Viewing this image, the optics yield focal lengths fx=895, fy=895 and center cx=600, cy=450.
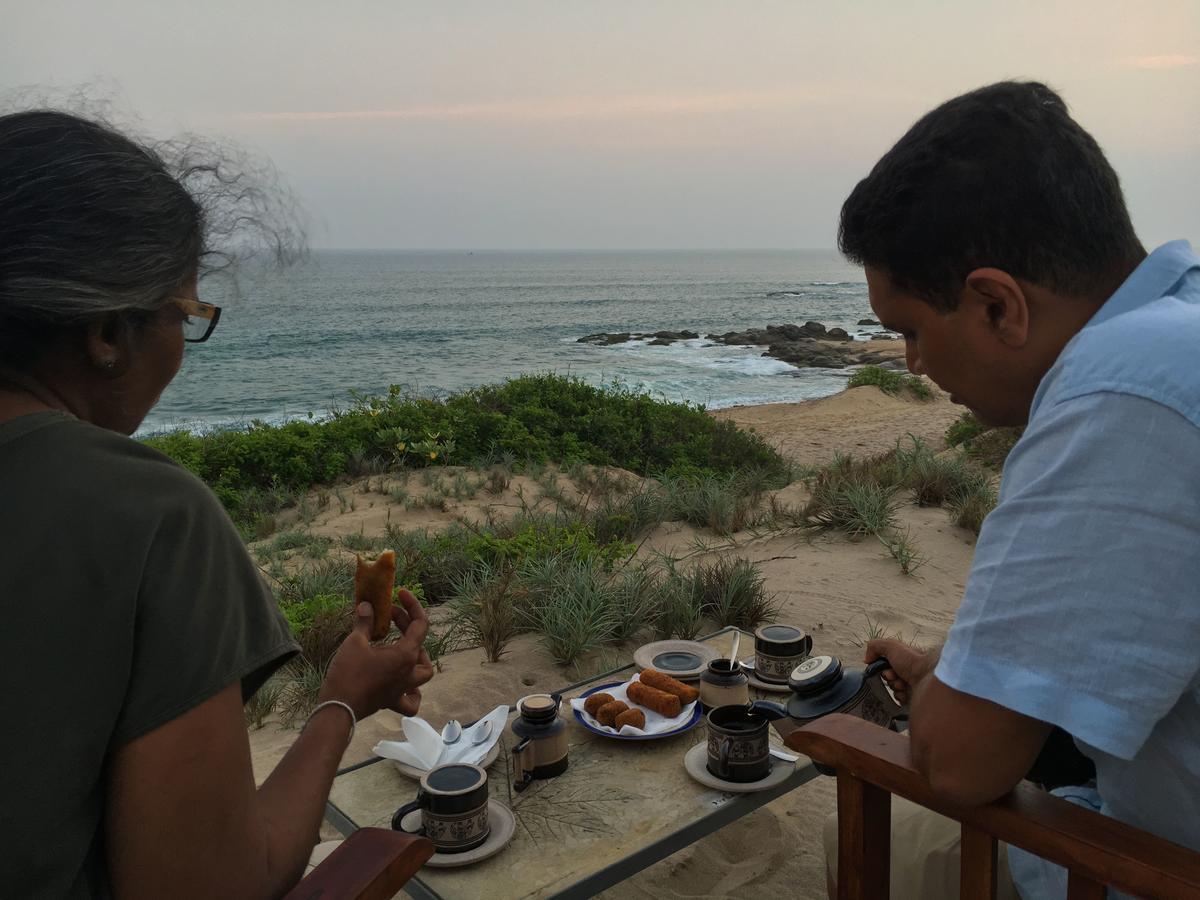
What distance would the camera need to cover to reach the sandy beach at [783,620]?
10.4 ft

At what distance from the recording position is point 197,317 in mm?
1512

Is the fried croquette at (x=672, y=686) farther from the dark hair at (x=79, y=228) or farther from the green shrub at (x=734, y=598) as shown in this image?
the green shrub at (x=734, y=598)

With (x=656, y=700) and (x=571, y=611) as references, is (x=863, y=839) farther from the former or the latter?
(x=571, y=611)

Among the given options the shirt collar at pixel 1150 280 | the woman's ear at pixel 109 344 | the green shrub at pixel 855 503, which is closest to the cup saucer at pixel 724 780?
the shirt collar at pixel 1150 280

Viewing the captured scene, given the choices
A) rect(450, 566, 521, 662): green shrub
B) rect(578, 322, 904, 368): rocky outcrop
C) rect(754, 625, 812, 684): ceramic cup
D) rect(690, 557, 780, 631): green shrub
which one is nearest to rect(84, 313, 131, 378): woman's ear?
rect(754, 625, 812, 684): ceramic cup

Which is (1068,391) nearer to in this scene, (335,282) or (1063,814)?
(1063,814)

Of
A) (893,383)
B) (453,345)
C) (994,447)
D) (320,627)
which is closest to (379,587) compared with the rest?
(320,627)

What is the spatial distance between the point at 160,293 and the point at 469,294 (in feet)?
259

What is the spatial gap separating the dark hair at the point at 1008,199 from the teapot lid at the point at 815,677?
3.24 ft

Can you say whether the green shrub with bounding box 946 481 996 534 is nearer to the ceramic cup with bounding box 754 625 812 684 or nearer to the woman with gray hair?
the ceramic cup with bounding box 754 625 812 684

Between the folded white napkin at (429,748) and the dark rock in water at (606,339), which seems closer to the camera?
the folded white napkin at (429,748)

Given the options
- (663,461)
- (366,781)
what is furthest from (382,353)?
(366,781)

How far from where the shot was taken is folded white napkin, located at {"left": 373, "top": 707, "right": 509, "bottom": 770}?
8.09ft

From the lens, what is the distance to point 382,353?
3984 centimetres
